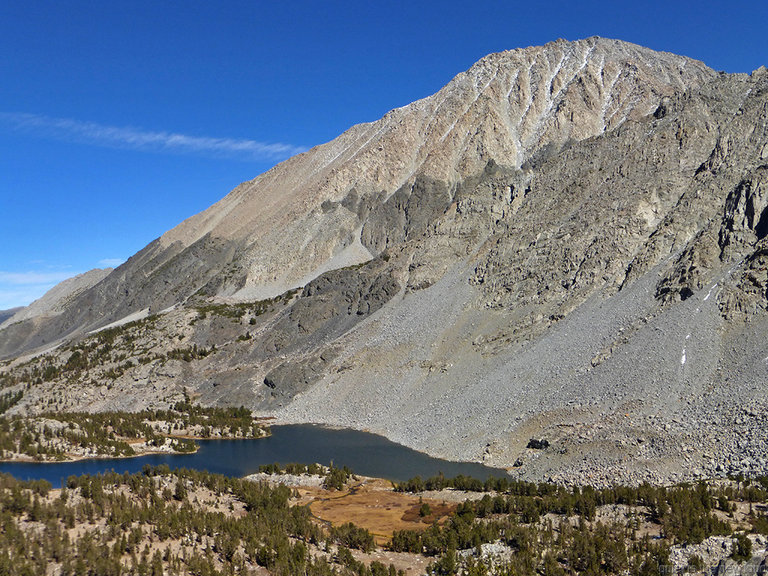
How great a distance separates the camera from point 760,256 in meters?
41.2

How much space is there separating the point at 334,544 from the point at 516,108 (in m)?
84.3

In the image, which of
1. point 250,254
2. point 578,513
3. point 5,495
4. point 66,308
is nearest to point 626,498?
point 578,513

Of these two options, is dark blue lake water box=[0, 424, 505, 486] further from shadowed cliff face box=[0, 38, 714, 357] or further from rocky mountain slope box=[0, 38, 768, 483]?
shadowed cliff face box=[0, 38, 714, 357]

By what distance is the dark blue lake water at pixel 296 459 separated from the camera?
3853cm

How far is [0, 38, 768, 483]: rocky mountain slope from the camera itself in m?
37.1

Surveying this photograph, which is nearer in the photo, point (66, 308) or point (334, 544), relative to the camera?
point (334, 544)

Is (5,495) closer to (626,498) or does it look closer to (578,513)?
(578,513)

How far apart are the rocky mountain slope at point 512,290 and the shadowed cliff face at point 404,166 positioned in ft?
1.46

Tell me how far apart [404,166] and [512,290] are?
46.0 metres

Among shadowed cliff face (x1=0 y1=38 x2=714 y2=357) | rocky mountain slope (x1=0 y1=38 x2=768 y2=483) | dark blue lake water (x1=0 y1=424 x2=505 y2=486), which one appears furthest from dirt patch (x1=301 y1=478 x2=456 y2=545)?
shadowed cliff face (x1=0 y1=38 x2=714 y2=357)

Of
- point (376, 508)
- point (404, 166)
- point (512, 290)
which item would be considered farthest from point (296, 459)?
point (404, 166)

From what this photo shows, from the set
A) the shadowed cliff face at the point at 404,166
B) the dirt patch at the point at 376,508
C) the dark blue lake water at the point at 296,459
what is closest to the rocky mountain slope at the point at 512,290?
the shadowed cliff face at the point at 404,166

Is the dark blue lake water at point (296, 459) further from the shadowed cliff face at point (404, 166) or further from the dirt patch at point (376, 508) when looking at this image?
the shadowed cliff face at point (404, 166)

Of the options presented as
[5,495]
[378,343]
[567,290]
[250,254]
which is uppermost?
[250,254]
